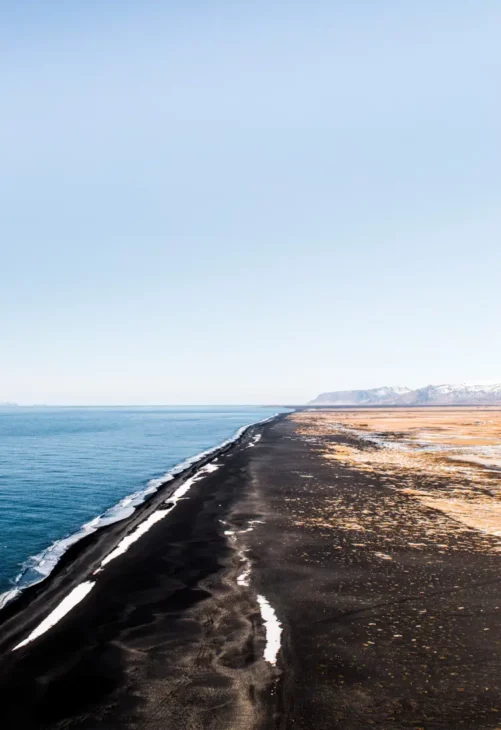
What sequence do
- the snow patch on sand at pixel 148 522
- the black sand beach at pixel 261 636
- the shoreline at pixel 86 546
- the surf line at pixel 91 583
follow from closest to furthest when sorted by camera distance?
the black sand beach at pixel 261 636, the surf line at pixel 91 583, the shoreline at pixel 86 546, the snow patch on sand at pixel 148 522

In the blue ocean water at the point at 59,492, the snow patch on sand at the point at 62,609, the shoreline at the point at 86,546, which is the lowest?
the blue ocean water at the point at 59,492

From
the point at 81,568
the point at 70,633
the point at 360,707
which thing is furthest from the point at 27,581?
the point at 360,707

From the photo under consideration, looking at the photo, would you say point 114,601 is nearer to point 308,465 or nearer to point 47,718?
point 47,718

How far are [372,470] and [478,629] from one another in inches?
1043

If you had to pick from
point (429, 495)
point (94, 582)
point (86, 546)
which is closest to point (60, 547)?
point (86, 546)

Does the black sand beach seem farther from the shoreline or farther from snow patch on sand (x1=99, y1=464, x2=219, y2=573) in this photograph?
snow patch on sand (x1=99, y1=464, x2=219, y2=573)

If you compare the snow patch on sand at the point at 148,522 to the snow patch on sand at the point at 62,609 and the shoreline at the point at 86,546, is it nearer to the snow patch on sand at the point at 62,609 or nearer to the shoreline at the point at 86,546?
the shoreline at the point at 86,546

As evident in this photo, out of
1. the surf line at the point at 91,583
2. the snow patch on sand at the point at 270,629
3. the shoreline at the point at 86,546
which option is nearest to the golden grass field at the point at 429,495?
the snow patch on sand at the point at 270,629

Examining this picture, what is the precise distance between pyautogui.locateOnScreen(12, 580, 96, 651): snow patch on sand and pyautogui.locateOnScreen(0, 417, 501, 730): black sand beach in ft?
0.57

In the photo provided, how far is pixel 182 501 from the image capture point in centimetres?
2778

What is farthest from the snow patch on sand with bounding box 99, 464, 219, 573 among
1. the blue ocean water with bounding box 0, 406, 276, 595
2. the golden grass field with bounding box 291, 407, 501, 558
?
the golden grass field with bounding box 291, 407, 501, 558

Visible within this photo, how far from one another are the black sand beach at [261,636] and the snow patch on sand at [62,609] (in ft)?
0.57

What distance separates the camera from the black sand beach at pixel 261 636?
835 centimetres

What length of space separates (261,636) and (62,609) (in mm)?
5427
